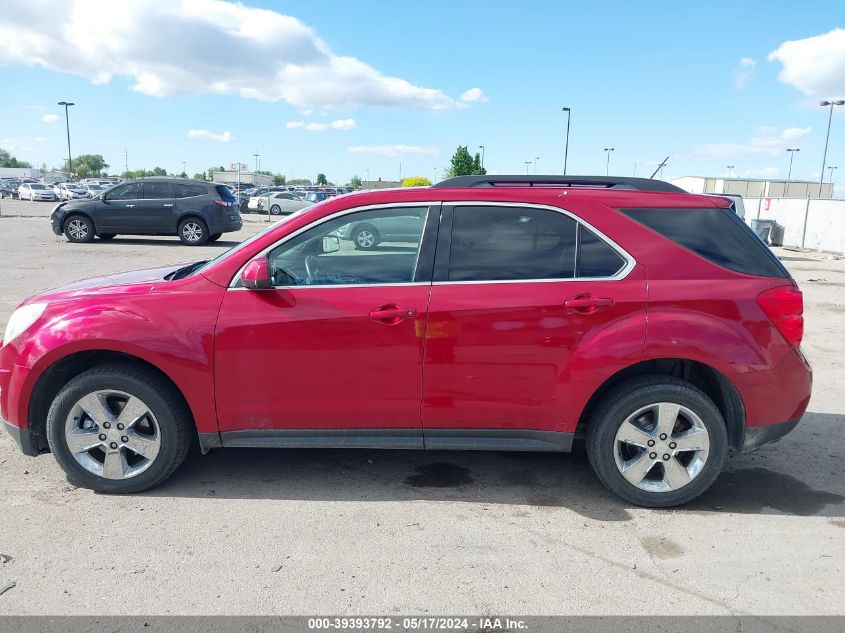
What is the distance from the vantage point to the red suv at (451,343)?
3.62 meters

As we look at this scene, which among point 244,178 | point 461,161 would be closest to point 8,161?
point 244,178

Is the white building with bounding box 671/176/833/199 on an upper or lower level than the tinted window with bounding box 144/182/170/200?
upper

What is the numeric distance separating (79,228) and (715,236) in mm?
18559

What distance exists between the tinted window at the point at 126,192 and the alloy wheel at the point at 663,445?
58.8ft

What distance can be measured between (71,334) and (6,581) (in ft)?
4.24

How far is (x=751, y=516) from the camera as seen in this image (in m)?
3.72

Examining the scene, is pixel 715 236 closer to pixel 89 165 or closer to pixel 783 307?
pixel 783 307

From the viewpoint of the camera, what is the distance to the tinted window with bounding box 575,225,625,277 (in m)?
3.69

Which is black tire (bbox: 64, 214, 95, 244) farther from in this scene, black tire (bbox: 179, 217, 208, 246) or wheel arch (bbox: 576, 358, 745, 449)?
wheel arch (bbox: 576, 358, 745, 449)

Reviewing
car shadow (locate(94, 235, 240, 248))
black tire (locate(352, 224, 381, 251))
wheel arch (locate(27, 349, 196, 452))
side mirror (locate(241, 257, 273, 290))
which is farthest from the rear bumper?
car shadow (locate(94, 235, 240, 248))

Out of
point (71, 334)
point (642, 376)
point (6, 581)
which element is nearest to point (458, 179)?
point (642, 376)

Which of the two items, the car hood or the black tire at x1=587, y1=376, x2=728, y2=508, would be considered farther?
the car hood

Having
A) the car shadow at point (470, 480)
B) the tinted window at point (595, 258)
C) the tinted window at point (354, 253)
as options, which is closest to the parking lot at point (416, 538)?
the car shadow at point (470, 480)

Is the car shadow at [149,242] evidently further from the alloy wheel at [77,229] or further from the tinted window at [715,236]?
the tinted window at [715,236]
